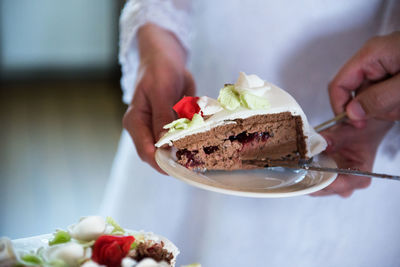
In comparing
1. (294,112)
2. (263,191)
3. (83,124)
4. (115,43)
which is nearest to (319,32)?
(294,112)

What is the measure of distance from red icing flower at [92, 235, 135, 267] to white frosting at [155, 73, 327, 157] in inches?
16.3

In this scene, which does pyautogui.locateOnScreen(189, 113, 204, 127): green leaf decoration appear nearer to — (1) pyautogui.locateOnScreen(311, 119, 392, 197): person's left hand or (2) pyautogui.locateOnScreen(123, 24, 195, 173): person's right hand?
(2) pyautogui.locateOnScreen(123, 24, 195, 173): person's right hand

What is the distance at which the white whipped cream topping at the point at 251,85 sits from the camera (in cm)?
93

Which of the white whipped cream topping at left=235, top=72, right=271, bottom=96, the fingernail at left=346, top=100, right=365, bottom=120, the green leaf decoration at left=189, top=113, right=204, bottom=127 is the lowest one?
the green leaf decoration at left=189, top=113, right=204, bottom=127

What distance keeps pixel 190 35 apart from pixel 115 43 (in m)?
3.85

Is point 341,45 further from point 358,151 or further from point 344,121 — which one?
point 358,151

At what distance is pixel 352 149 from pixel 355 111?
107 mm

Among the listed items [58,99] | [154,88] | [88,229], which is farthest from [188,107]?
[58,99]

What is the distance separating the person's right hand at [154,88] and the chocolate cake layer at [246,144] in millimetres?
96

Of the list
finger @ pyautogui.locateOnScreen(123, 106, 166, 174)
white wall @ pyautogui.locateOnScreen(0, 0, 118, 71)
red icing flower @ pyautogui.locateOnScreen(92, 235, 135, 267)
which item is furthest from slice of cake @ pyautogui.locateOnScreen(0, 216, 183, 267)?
white wall @ pyautogui.locateOnScreen(0, 0, 118, 71)

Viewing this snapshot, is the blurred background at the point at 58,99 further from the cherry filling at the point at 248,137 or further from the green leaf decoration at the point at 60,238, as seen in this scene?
the green leaf decoration at the point at 60,238

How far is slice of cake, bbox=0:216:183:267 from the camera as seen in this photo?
0.47 metres

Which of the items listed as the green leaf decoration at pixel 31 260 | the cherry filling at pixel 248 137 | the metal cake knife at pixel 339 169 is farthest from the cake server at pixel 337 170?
the green leaf decoration at pixel 31 260

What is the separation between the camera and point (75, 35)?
199 inches
